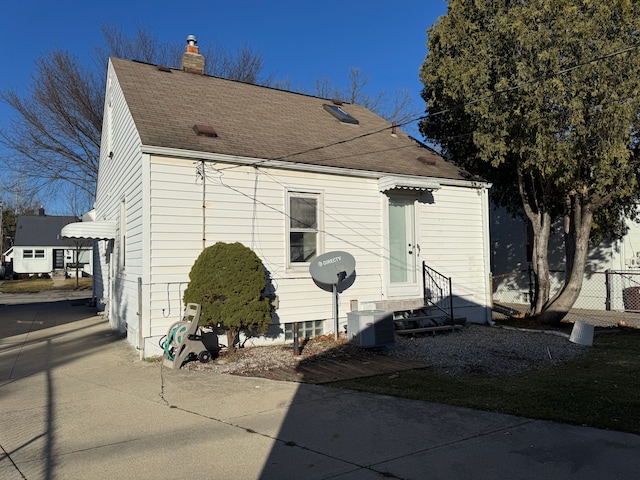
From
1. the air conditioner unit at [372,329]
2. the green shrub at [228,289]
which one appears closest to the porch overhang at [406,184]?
the air conditioner unit at [372,329]

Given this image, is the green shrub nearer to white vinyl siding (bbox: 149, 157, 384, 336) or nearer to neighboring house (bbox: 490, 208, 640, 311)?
white vinyl siding (bbox: 149, 157, 384, 336)

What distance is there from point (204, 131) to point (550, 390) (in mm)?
7192

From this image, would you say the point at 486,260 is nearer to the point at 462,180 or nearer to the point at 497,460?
the point at 462,180

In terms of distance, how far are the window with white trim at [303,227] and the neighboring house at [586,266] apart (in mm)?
6508

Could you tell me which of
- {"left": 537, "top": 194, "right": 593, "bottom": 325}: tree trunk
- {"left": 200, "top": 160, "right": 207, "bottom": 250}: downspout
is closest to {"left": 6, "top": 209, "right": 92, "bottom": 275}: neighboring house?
{"left": 200, "top": 160, "right": 207, "bottom": 250}: downspout

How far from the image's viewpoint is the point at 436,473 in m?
3.79

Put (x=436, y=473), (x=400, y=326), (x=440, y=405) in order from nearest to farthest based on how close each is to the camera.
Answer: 1. (x=436, y=473)
2. (x=440, y=405)
3. (x=400, y=326)

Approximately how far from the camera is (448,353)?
28.6 ft

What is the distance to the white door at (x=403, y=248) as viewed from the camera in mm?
11289

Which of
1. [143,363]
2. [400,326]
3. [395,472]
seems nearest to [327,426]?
[395,472]

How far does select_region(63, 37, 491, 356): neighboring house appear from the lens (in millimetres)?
8703

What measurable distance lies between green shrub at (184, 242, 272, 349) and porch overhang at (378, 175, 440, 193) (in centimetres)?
381

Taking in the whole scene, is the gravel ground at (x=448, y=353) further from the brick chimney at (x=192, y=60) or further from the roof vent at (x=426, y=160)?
the brick chimney at (x=192, y=60)

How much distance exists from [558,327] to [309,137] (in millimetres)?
7478
